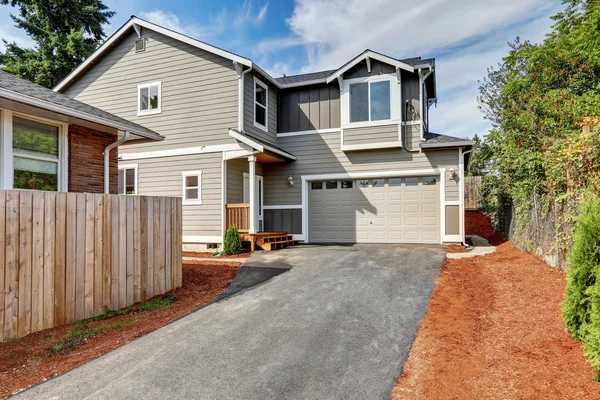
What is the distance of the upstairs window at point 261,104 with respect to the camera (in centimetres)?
1170

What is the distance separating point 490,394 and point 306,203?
9.81 meters

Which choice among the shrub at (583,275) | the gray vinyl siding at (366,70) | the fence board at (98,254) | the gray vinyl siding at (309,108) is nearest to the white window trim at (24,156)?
the fence board at (98,254)

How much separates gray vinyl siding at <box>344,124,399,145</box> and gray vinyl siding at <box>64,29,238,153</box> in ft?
12.9

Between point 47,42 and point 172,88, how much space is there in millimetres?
16295

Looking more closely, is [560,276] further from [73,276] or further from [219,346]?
[73,276]

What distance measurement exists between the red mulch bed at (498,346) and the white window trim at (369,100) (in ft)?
21.3

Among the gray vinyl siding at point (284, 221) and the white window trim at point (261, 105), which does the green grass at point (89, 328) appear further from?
the white window trim at point (261, 105)

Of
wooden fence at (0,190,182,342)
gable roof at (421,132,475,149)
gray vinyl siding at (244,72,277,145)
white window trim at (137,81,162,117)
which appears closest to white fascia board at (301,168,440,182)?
gable roof at (421,132,475,149)

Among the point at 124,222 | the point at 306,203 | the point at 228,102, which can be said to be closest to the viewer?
the point at 124,222

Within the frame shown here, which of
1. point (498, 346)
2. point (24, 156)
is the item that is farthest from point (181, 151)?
point (498, 346)

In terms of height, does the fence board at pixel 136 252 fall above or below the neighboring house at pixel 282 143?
below

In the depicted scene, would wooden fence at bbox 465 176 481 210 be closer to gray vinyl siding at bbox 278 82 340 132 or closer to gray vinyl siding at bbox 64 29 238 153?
gray vinyl siding at bbox 278 82 340 132


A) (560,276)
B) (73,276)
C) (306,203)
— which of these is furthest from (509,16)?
(73,276)

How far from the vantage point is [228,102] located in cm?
1102
